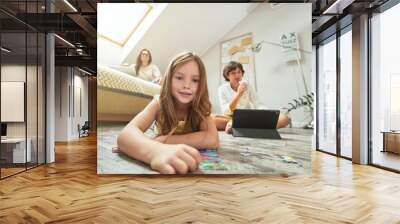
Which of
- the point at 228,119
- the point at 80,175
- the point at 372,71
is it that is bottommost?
the point at 80,175

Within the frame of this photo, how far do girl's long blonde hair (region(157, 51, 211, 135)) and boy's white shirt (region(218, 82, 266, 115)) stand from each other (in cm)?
Result: 24

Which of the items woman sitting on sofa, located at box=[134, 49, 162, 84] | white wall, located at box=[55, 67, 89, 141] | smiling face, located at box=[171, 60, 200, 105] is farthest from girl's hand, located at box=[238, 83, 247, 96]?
white wall, located at box=[55, 67, 89, 141]

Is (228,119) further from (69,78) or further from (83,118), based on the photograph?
(83,118)

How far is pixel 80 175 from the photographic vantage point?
5.93 m

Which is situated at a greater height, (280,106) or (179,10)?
(179,10)

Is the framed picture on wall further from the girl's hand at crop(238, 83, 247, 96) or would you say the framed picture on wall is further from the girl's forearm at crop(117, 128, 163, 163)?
the girl's forearm at crop(117, 128, 163, 163)

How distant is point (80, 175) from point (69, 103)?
8448mm

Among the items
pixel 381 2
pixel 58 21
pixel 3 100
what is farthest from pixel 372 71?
pixel 3 100

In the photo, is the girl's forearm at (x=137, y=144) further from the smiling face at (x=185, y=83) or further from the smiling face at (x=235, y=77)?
the smiling face at (x=235, y=77)

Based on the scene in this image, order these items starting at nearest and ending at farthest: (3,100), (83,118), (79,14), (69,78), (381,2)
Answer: (3,100) < (381,2) < (79,14) < (69,78) < (83,118)

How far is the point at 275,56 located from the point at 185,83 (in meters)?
1.51

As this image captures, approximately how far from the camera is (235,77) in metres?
5.80

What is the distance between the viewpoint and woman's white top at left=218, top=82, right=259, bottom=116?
575 cm

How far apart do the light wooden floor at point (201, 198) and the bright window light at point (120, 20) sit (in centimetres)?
229
